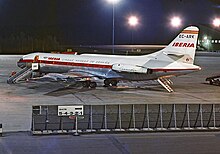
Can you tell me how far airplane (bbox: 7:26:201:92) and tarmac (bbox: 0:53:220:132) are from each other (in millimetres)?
1291

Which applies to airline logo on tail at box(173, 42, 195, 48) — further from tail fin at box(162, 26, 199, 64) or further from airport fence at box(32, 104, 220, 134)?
airport fence at box(32, 104, 220, 134)

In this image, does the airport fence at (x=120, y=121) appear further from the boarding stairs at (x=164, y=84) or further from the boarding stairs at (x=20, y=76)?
the boarding stairs at (x=20, y=76)

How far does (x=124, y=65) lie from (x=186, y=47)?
6.35m

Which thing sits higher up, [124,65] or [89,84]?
[124,65]

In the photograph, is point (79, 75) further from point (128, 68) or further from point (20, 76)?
point (20, 76)

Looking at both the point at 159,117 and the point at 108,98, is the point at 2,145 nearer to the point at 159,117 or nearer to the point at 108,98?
the point at 159,117

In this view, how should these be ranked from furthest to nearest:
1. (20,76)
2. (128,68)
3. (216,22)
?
(216,22) → (20,76) → (128,68)

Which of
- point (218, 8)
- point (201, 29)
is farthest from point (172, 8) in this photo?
point (218, 8)

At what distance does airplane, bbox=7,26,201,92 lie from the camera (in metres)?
42.7

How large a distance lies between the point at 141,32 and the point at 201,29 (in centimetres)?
4691

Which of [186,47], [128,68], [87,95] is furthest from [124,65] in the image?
[186,47]

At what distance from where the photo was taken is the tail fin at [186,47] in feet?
140

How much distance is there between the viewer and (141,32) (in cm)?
19662

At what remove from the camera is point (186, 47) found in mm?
42719
